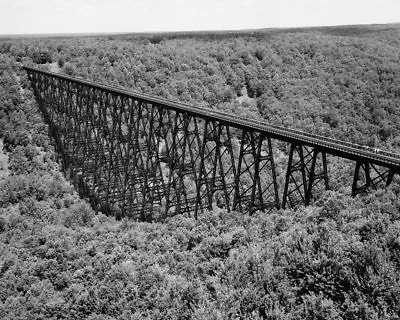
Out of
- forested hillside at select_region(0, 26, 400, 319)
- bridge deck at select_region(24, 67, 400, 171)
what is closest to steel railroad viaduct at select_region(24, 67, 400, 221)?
bridge deck at select_region(24, 67, 400, 171)

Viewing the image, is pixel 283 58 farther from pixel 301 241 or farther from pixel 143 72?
pixel 301 241

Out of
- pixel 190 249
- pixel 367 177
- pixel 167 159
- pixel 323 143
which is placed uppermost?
pixel 323 143

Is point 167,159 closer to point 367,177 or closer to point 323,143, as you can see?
point 323,143

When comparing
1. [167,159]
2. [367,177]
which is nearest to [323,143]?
[367,177]

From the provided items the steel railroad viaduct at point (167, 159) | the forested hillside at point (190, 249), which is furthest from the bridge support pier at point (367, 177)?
the forested hillside at point (190, 249)

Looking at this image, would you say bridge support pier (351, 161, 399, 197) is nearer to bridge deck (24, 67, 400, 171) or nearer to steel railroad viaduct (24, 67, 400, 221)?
steel railroad viaduct (24, 67, 400, 221)

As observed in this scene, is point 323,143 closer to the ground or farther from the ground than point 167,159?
farther from the ground

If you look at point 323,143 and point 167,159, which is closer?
point 323,143

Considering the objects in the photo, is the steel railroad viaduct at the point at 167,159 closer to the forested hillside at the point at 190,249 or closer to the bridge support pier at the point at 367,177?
the bridge support pier at the point at 367,177
